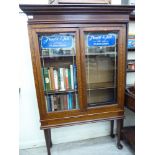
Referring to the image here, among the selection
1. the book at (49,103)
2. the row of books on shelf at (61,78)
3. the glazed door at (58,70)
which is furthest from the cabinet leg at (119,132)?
the book at (49,103)

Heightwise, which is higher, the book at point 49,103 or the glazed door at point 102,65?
the glazed door at point 102,65

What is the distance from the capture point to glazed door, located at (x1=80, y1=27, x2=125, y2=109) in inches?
62.2

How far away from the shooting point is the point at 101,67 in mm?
1813

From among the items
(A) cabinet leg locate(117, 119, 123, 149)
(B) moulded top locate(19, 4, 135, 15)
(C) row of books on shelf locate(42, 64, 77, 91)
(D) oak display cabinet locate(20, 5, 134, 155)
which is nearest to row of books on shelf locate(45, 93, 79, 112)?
(D) oak display cabinet locate(20, 5, 134, 155)

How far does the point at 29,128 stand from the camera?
200 centimetres

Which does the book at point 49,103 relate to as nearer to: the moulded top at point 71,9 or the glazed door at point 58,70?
the glazed door at point 58,70

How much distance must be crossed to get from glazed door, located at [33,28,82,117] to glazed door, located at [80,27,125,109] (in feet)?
0.34

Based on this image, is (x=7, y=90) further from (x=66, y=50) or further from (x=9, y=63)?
(x=66, y=50)

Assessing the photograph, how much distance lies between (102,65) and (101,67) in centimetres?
3

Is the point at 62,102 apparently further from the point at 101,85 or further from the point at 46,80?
the point at 101,85

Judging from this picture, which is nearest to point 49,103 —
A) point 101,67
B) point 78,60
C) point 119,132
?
point 78,60

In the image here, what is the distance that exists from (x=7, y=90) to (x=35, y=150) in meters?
1.53

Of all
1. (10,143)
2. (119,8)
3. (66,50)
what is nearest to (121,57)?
(119,8)

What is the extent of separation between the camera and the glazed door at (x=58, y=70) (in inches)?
59.0
